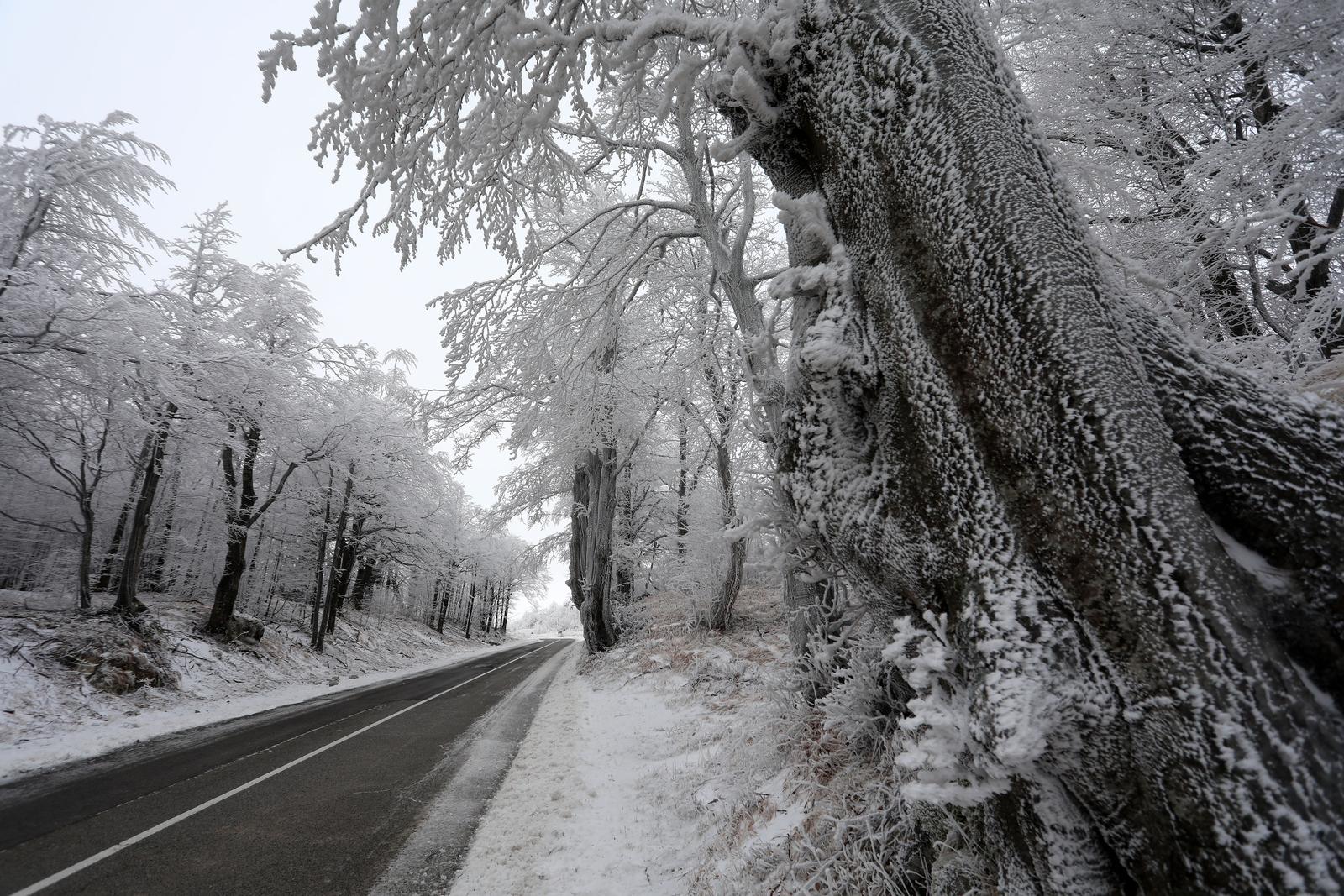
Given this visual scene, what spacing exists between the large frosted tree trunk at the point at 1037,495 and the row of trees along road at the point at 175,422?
21.8 ft

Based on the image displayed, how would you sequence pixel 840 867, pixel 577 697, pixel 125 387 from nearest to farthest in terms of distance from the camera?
pixel 840 867 → pixel 125 387 → pixel 577 697

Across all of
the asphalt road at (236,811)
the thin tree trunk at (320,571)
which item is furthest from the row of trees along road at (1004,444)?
the thin tree trunk at (320,571)

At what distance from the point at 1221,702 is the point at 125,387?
1285 centimetres

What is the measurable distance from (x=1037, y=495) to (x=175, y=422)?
13.1 metres

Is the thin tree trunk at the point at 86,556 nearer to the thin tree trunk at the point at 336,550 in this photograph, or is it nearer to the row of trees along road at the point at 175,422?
the row of trees along road at the point at 175,422

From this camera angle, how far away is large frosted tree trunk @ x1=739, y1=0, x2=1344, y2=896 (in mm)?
1175

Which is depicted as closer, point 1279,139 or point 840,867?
point 840,867

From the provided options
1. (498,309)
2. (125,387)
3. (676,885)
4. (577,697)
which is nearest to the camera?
(676,885)

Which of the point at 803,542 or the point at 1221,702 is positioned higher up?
the point at 803,542

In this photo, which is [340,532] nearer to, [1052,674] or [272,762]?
[272,762]

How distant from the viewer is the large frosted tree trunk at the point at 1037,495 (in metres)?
1.17

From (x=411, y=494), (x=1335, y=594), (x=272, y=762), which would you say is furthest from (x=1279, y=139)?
(x=411, y=494)

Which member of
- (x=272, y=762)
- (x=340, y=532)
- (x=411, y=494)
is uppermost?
(x=411, y=494)

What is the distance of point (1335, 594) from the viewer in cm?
130
